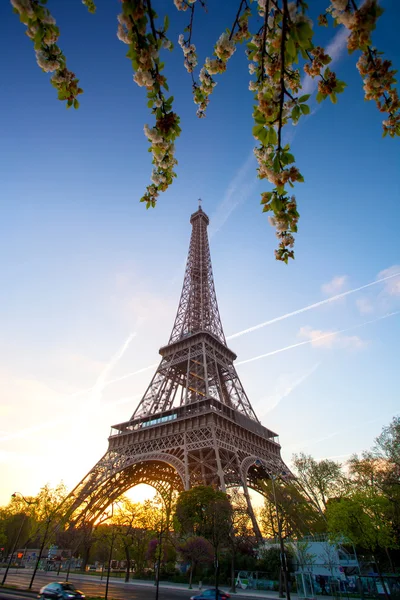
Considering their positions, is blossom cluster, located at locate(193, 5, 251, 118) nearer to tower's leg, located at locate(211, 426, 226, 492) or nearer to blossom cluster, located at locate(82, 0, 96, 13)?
blossom cluster, located at locate(82, 0, 96, 13)

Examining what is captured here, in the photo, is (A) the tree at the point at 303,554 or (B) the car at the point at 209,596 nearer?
(B) the car at the point at 209,596

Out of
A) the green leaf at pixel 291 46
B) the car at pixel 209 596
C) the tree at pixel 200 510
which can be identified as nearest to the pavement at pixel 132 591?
the tree at pixel 200 510

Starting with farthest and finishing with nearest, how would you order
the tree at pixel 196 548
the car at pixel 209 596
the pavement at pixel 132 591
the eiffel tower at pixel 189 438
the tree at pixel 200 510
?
1. the eiffel tower at pixel 189 438
2. the tree at pixel 196 548
3. the tree at pixel 200 510
4. the pavement at pixel 132 591
5. the car at pixel 209 596

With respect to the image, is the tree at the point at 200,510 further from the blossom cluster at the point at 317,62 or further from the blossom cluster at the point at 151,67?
the blossom cluster at the point at 317,62

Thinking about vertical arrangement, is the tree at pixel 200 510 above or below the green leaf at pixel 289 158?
above

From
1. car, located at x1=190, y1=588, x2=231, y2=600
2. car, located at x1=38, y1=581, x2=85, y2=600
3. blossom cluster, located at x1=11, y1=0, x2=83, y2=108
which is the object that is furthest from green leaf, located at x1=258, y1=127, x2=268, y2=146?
car, located at x1=190, y1=588, x2=231, y2=600

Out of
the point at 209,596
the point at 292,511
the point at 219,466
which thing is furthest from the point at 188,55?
the point at 292,511

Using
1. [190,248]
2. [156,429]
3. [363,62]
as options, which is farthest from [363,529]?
[190,248]

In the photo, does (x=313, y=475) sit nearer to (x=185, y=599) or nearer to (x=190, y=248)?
(x=185, y=599)

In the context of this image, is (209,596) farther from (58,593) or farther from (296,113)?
(296,113)
